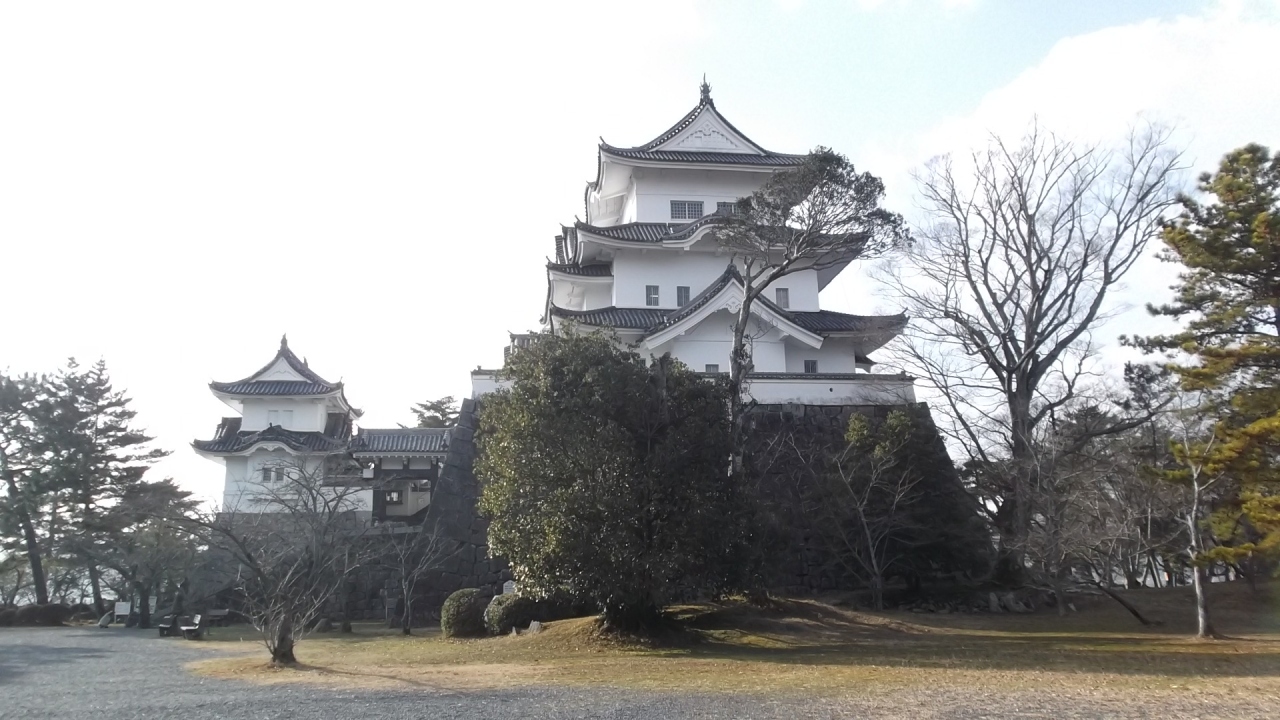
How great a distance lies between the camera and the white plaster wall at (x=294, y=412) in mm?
29047

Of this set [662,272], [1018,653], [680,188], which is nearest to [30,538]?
[662,272]

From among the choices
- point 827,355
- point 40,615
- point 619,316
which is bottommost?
point 40,615

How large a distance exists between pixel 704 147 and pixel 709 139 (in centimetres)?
31

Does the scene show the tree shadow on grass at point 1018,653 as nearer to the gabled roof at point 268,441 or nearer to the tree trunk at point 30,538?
the gabled roof at point 268,441

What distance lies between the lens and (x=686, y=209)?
26.2 m

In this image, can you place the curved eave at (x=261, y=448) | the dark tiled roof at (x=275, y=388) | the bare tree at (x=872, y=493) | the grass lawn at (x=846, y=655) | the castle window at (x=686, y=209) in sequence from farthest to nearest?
the dark tiled roof at (x=275, y=388) → the curved eave at (x=261, y=448) → the castle window at (x=686, y=209) → the bare tree at (x=872, y=493) → the grass lawn at (x=846, y=655)

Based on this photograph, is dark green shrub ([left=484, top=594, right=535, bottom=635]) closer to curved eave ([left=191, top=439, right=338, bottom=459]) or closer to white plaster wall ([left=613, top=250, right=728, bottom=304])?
white plaster wall ([left=613, top=250, right=728, bottom=304])

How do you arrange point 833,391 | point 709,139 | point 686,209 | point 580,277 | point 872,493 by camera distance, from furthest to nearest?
point 709,139 < point 686,209 < point 580,277 < point 833,391 < point 872,493

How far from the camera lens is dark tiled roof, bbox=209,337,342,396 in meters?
28.7

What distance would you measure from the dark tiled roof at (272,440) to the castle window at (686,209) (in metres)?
12.2

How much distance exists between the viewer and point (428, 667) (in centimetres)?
1173

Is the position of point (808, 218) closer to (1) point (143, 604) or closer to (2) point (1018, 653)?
(2) point (1018, 653)

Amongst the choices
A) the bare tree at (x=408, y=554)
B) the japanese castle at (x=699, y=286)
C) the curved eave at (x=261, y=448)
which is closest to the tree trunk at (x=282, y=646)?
the bare tree at (x=408, y=554)

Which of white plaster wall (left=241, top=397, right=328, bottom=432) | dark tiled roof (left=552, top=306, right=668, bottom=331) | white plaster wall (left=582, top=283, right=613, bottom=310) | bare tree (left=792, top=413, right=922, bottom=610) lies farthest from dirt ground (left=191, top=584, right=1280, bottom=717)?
white plaster wall (left=241, top=397, right=328, bottom=432)
